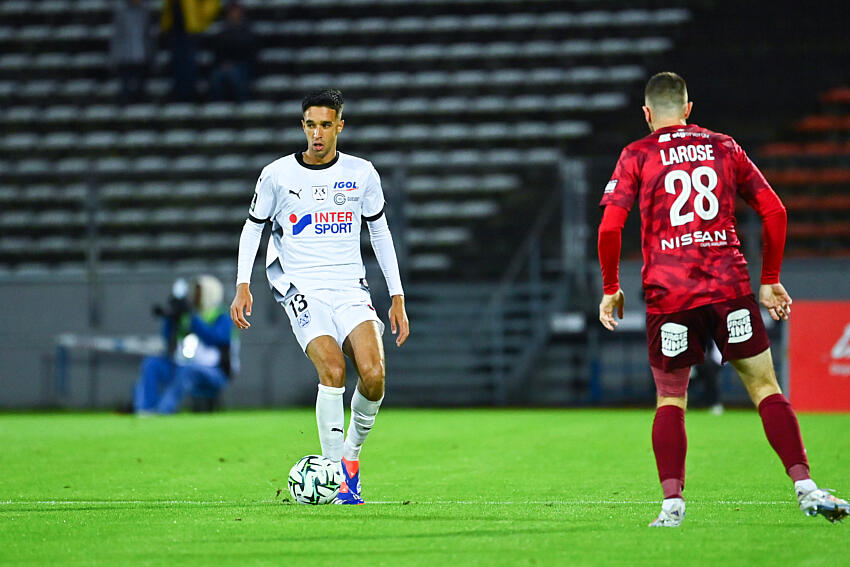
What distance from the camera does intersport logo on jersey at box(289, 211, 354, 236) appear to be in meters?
6.82

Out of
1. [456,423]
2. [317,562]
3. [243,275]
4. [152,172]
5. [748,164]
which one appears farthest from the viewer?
[152,172]

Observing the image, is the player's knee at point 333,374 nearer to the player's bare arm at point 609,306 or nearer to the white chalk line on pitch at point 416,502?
the white chalk line on pitch at point 416,502

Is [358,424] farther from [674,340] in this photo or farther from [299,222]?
[674,340]

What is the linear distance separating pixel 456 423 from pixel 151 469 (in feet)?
18.0

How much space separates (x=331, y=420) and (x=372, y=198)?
1.15 metres

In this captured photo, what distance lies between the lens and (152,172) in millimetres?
20422

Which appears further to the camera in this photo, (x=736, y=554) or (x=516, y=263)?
(x=516, y=263)

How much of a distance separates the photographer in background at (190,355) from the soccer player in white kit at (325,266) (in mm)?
9114

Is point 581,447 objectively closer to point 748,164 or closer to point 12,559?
point 748,164

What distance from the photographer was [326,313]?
6773 millimetres

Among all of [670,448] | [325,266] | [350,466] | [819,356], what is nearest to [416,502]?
[350,466]

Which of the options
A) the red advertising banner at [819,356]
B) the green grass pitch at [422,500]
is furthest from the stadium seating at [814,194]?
the green grass pitch at [422,500]

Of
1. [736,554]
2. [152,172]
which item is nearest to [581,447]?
[736,554]

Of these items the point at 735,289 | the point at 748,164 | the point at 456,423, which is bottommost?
the point at 456,423
